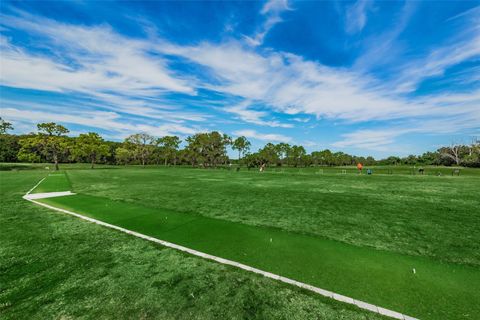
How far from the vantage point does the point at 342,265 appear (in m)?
4.02

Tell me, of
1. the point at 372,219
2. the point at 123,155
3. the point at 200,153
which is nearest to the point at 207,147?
the point at 200,153

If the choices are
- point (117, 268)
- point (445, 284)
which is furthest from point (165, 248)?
point (445, 284)

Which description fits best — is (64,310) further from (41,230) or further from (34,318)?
(41,230)

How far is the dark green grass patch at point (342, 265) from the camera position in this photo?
2.99m

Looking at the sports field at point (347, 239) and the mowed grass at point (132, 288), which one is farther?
the sports field at point (347, 239)

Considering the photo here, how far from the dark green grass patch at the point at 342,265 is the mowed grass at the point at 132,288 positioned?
548 mm

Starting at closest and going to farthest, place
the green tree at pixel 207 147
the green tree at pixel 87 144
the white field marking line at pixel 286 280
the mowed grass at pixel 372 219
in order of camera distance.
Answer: the white field marking line at pixel 286 280 → the mowed grass at pixel 372 219 → the green tree at pixel 87 144 → the green tree at pixel 207 147

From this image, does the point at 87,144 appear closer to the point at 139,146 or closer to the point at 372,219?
the point at 139,146

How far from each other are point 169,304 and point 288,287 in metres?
1.79

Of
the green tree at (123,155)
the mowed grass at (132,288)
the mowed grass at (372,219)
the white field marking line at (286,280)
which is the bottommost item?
the mowed grass at (132,288)

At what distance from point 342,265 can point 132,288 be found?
3729mm

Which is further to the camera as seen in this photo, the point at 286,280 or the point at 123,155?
the point at 123,155

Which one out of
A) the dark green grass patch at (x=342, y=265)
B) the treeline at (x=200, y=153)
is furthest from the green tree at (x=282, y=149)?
the dark green grass patch at (x=342, y=265)

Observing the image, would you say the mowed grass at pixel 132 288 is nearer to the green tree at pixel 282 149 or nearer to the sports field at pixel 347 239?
the sports field at pixel 347 239
